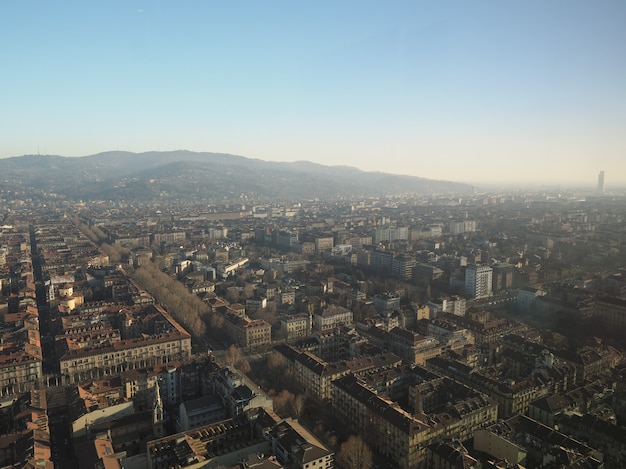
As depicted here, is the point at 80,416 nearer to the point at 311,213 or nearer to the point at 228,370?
the point at 228,370

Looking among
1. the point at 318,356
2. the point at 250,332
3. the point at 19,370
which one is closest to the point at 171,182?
the point at 250,332

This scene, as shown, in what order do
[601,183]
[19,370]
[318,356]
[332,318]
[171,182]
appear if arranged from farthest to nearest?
[171,182], [601,183], [332,318], [318,356], [19,370]

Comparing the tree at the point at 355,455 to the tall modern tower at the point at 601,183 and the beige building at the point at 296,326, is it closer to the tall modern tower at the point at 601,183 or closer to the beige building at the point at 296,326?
the beige building at the point at 296,326

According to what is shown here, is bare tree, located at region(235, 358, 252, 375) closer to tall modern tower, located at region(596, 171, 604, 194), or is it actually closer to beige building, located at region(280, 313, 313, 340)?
beige building, located at region(280, 313, 313, 340)

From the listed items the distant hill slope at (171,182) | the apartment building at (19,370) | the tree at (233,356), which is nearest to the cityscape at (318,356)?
the apartment building at (19,370)

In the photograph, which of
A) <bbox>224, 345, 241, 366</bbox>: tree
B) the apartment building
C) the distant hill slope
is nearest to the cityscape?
the apartment building

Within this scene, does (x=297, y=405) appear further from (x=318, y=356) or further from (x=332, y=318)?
(x=332, y=318)
